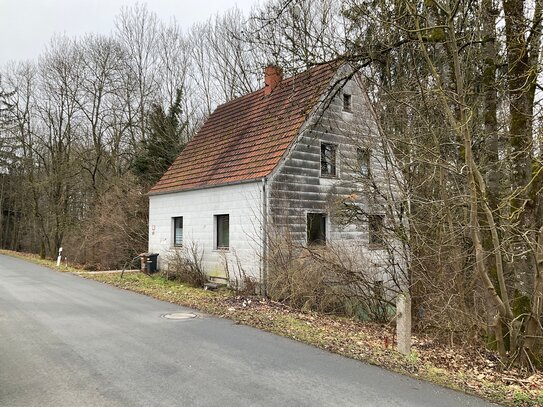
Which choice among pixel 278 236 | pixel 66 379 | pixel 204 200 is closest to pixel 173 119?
pixel 204 200

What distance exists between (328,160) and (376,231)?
5030 millimetres

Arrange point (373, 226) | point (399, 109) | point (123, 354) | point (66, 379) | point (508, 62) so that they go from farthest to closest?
1. point (373, 226)
2. point (399, 109)
3. point (508, 62)
4. point (123, 354)
5. point (66, 379)

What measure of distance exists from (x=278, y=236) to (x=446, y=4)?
26.6 feet

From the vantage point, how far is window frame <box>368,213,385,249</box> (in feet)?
38.8

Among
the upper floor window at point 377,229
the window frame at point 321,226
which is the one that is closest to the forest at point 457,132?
the upper floor window at point 377,229

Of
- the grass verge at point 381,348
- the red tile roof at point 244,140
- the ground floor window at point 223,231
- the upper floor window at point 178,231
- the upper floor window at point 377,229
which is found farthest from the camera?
the upper floor window at point 178,231

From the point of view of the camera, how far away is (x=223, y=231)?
16.5 m

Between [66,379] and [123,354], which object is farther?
[123,354]

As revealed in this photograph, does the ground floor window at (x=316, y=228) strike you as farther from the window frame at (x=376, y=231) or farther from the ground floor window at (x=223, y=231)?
the ground floor window at (x=223, y=231)

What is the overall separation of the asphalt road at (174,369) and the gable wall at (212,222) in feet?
16.6

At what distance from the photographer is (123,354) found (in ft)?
22.4

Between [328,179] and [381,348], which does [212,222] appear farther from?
[381,348]

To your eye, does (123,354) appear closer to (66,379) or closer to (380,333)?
(66,379)

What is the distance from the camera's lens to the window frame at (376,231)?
1182 cm
